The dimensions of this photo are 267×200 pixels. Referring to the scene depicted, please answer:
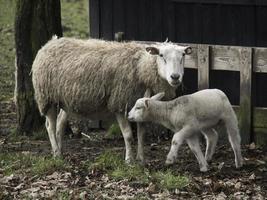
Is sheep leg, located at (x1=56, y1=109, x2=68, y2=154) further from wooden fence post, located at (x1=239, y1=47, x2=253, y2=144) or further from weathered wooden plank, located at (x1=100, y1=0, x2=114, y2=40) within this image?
weathered wooden plank, located at (x1=100, y1=0, x2=114, y2=40)

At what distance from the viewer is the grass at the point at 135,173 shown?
9250 millimetres

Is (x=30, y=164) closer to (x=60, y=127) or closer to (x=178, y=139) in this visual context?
(x=60, y=127)

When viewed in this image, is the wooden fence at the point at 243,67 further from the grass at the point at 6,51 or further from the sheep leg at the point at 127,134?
the grass at the point at 6,51

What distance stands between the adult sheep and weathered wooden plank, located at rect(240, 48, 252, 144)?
148cm

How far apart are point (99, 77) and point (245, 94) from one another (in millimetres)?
2274

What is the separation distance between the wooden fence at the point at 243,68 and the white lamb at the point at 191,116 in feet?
4.99

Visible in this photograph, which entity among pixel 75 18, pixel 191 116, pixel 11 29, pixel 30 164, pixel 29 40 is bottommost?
pixel 30 164

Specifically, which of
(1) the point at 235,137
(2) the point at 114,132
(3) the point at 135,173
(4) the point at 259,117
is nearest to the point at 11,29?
(2) the point at 114,132

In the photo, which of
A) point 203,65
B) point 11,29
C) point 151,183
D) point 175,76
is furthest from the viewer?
point 11,29

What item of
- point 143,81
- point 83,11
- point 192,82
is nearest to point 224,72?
point 192,82

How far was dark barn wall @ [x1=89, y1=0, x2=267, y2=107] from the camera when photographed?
13195 millimetres

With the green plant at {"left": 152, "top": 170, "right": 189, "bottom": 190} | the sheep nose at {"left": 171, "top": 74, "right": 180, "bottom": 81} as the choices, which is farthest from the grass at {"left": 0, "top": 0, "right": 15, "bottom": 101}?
the green plant at {"left": 152, "top": 170, "right": 189, "bottom": 190}

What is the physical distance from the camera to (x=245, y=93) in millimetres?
11828

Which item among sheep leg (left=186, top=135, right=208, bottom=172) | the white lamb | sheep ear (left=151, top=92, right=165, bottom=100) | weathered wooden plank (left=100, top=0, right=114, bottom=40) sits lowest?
sheep leg (left=186, top=135, right=208, bottom=172)
